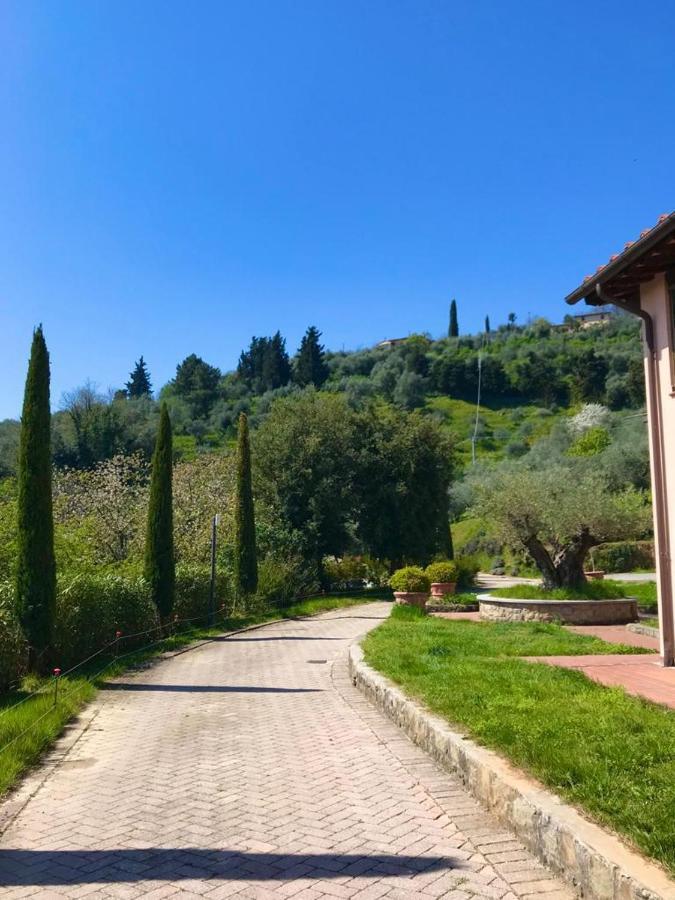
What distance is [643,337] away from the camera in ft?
33.8

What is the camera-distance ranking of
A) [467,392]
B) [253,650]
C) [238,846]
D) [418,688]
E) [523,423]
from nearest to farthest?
[238,846] → [418,688] → [253,650] → [523,423] → [467,392]

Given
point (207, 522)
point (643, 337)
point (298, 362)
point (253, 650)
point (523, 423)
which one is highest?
point (298, 362)

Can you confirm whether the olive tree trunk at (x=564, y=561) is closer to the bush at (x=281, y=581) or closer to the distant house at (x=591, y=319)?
the bush at (x=281, y=581)

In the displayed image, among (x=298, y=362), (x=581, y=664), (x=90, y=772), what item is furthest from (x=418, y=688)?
(x=298, y=362)

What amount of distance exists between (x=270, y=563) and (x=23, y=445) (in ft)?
50.2

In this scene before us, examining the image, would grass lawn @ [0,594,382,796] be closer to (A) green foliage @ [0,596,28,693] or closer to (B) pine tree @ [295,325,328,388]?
(A) green foliage @ [0,596,28,693]

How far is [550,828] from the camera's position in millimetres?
4109

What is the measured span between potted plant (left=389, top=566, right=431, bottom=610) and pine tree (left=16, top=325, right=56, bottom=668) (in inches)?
444

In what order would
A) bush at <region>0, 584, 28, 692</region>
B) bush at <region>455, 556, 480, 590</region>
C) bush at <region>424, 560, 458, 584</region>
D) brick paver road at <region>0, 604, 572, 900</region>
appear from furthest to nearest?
1. bush at <region>455, 556, 480, 590</region>
2. bush at <region>424, 560, 458, 584</region>
3. bush at <region>0, 584, 28, 692</region>
4. brick paver road at <region>0, 604, 572, 900</region>

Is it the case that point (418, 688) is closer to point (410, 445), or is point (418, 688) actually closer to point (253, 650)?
point (253, 650)

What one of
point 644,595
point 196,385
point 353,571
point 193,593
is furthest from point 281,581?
point 196,385

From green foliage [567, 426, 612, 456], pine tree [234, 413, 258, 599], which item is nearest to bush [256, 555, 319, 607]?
pine tree [234, 413, 258, 599]

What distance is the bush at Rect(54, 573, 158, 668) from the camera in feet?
42.4

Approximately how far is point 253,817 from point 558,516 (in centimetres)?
1425
